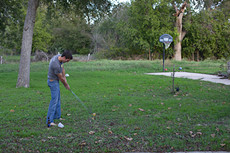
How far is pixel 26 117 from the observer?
6352 millimetres

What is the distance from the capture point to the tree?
11.7 metres

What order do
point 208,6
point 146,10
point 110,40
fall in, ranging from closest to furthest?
point 146,10 → point 208,6 → point 110,40

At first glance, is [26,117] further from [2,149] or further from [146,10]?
[146,10]

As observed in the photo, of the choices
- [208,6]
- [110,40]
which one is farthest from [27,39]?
[208,6]

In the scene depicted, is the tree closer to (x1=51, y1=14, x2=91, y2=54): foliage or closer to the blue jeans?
the blue jeans

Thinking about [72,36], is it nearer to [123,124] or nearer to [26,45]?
[26,45]

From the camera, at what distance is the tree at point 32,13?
11.7m

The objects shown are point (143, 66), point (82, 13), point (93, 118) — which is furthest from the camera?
point (143, 66)

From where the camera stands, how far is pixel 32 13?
1180cm

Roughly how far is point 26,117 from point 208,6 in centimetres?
3577

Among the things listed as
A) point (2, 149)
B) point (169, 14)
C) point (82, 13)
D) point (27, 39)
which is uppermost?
point (169, 14)

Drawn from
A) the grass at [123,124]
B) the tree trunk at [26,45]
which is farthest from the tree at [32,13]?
the grass at [123,124]

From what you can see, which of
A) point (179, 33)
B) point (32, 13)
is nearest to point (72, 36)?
point (179, 33)

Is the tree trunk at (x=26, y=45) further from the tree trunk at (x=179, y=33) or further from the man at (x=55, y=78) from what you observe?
the tree trunk at (x=179, y=33)
